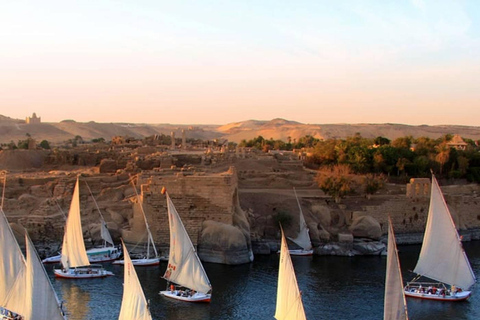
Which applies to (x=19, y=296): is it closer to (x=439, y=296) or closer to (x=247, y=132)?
(x=439, y=296)

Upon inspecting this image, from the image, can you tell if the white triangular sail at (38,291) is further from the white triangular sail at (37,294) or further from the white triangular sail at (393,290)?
the white triangular sail at (393,290)

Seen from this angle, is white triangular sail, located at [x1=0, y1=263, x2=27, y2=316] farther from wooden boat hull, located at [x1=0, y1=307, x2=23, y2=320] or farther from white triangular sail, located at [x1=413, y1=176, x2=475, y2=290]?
white triangular sail, located at [x1=413, y1=176, x2=475, y2=290]

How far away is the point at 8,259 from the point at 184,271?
20.7 feet

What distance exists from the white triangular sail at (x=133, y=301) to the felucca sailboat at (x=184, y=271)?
12.7 ft

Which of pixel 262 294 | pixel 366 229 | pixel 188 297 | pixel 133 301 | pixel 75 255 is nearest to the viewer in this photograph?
pixel 133 301

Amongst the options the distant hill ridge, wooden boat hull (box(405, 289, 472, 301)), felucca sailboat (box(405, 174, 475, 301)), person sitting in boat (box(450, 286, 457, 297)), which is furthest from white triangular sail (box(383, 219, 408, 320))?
the distant hill ridge

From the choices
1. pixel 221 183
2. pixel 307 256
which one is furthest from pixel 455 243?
pixel 221 183

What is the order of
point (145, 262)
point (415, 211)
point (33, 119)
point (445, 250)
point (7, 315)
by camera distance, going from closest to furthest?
1. point (7, 315)
2. point (445, 250)
3. point (145, 262)
4. point (415, 211)
5. point (33, 119)

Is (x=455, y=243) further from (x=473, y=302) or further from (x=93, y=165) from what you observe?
(x=93, y=165)

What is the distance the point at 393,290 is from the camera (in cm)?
1739

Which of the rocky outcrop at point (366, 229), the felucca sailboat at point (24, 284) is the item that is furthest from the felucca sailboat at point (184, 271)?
the rocky outcrop at point (366, 229)

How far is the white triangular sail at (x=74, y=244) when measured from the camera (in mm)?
23734

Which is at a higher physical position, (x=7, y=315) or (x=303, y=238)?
(x=303, y=238)

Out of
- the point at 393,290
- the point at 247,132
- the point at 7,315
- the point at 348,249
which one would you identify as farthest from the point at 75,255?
the point at 247,132
